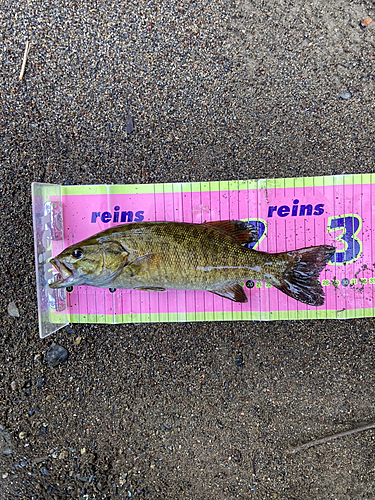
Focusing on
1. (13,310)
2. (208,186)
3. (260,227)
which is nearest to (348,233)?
(260,227)

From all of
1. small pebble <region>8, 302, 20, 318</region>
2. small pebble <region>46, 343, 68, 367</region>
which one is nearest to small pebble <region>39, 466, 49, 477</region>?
small pebble <region>46, 343, 68, 367</region>

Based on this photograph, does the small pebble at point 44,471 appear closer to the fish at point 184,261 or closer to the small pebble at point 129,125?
the fish at point 184,261

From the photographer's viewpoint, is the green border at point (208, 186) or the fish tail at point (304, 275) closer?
the fish tail at point (304, 275)

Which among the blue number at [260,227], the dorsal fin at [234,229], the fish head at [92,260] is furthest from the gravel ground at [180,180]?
the fish head at [92,260]

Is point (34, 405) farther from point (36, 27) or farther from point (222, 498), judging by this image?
point (36, 27)

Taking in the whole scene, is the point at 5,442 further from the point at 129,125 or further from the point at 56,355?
the point at 129,125

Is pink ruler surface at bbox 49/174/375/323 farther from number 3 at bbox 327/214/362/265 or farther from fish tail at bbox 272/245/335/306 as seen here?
fish tail at bbox 272/245/335/306

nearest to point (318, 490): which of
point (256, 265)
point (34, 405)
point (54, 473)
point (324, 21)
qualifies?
point (256, 265)
